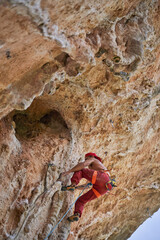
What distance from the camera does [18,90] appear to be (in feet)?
6.25

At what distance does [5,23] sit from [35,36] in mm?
217

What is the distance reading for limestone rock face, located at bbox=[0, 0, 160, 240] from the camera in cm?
172

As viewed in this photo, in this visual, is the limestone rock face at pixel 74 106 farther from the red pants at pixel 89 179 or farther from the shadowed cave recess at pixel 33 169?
the red pants at pixel 89 179

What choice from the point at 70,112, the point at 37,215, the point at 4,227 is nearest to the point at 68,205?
the point at 37,215

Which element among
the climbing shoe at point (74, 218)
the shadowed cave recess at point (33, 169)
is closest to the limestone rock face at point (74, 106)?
the shadowed cave recess at point (33, 169)

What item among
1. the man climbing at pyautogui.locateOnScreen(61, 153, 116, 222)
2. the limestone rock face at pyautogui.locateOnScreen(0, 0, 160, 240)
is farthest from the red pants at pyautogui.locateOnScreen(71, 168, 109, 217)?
the limestone rock face at pyautogui.locateOnScreen(0, 0, 160, 240)

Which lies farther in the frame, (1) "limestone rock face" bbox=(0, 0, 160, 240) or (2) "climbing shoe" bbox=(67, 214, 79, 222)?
(2) "climbing shoe" bbox=(67, 214, 79, 222)

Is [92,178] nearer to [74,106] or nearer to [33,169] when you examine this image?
[33,169]

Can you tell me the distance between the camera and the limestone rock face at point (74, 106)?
1.72 meters

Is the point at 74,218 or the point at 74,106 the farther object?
the point at 74,106

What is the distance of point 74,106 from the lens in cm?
307

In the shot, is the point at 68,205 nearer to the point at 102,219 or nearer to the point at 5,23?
the point at 102,219

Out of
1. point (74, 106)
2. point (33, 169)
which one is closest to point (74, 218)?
point (33, 169)

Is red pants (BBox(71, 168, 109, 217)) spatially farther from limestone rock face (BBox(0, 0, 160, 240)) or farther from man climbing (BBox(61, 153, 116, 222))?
limestone rock face (BBox(0, 0, 160, 240))
